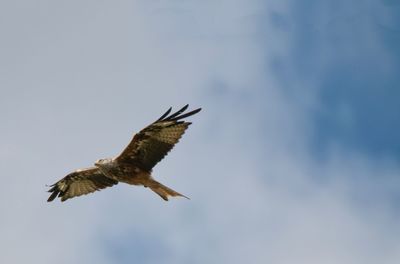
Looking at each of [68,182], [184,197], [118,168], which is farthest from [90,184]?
[184,197]

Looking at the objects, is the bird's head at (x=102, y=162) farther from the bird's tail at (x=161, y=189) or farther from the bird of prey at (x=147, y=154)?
the bird's tail at (x=161, y=189)

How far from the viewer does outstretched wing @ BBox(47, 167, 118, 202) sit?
1639 cm

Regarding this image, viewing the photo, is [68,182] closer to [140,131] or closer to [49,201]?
[49,201]

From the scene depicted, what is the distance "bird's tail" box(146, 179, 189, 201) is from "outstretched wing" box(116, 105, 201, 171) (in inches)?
10.8

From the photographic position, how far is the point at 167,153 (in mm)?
15117

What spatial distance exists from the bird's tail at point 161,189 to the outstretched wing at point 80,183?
1.38m

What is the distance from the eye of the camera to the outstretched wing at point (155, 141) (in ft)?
48.5

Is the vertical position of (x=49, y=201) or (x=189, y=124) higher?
(x=189, y=124)

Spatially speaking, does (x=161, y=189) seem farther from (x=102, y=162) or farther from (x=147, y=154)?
(x=102, y=162)

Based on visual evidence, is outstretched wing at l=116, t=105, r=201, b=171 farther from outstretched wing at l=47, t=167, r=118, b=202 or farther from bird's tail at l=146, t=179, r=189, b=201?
outstretched wing at l=47, t=167, r=118, b=202

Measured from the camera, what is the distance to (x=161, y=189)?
49.1 feet

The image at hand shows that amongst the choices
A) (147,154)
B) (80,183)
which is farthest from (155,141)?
(80,183)

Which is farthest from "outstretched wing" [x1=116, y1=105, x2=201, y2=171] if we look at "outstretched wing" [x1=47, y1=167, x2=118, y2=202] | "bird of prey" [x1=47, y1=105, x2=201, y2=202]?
"outstretched wing" [x1=47, y1=167, x2=118, y2=202]

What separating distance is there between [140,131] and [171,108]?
72cm
